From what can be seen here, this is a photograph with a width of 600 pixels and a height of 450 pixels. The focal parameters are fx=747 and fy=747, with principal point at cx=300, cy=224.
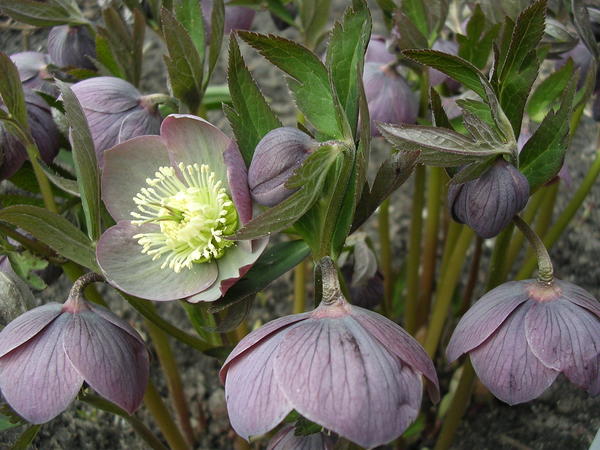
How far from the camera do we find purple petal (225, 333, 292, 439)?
0.66m

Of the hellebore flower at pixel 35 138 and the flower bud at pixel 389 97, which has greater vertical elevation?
the flower bud at pixel 389 97

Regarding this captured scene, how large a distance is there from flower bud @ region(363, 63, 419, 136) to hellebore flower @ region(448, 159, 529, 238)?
0.26 m

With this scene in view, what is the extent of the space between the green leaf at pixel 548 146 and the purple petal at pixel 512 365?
17 cm

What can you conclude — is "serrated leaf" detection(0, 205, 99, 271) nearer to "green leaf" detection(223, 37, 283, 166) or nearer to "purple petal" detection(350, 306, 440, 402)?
"green leaf" detection(223, 37, 283, 166)

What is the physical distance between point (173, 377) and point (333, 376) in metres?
0.67

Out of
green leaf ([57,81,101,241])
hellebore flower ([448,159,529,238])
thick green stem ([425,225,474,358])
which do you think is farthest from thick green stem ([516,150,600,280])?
green leaf ([57,81,101,241])

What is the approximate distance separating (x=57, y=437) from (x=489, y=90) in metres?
0.91

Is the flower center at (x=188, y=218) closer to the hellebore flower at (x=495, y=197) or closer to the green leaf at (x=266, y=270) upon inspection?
the green leaf at (x=266, y=270)

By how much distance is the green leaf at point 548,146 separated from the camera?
2.75ft

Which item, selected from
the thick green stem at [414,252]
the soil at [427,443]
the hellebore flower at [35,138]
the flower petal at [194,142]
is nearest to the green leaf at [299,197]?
the flower petal at [194,142]

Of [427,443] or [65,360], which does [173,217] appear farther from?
[427,443]

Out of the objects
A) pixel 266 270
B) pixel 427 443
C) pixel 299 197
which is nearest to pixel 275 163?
pixel 299 197

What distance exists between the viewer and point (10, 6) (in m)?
1.04

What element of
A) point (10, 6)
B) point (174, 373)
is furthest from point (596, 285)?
point (10, 6)
